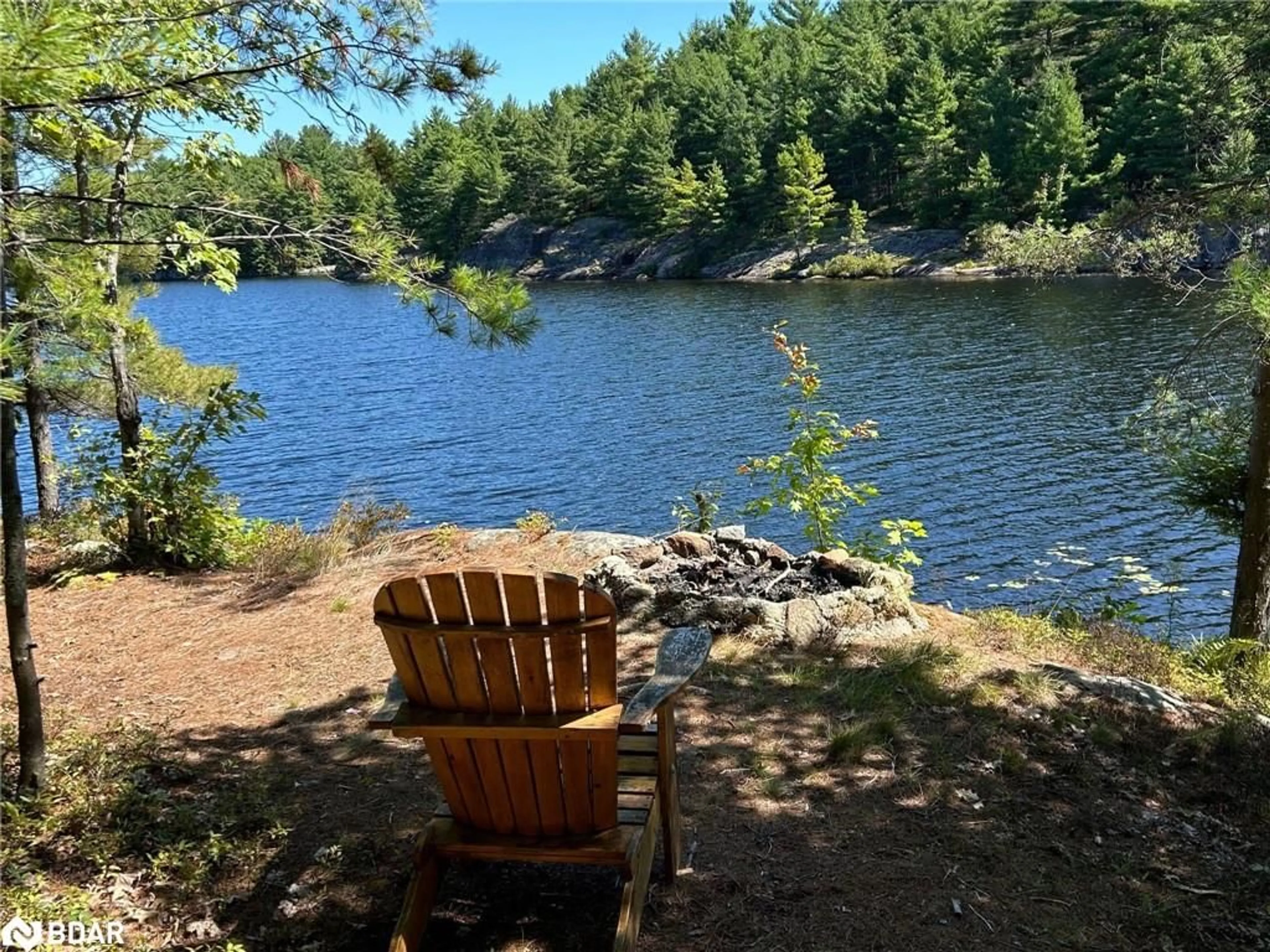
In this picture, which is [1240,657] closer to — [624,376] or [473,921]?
[473,921]

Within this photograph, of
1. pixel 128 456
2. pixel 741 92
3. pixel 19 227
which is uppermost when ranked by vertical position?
pixel 741 92

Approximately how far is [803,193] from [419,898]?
51.4 m

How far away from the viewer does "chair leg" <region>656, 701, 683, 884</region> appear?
2906 mm

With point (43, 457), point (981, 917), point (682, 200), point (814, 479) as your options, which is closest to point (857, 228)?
point (682, 200)

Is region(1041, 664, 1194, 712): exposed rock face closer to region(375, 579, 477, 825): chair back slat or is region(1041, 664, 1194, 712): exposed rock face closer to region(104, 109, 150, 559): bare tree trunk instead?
region(375, 579, 477, 825): chair back slat

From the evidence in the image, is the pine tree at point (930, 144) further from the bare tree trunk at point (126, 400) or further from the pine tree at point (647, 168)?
the bare tree trunk at point (126, 400)

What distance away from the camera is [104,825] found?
130 inches

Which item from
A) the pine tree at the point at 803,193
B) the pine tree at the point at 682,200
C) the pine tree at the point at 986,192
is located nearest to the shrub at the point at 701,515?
the pine tree at the point at 986,192

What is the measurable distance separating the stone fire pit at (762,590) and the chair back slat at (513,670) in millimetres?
3032

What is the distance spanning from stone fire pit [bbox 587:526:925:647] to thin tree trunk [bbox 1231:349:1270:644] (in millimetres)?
2220

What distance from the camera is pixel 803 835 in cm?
346

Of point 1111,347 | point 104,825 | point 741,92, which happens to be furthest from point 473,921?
point 741,92

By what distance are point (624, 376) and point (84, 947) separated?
24419 mm

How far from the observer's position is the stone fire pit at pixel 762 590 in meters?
5.58
